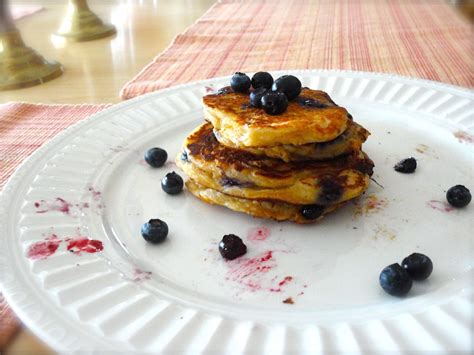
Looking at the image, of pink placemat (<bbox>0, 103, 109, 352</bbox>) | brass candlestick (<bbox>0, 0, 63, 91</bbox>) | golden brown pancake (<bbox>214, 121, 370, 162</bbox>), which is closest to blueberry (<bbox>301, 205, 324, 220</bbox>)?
golden brown pancake (<bbox>214, 121, 370, 162</bbox>)

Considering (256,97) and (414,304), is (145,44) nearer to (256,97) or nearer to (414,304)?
(256,97)

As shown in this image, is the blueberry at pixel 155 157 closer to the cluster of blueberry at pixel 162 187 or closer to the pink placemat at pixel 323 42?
the cluster of blueberry at pixel 162 187

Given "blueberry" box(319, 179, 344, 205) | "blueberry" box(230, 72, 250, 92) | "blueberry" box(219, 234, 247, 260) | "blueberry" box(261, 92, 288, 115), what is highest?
"blueberry" box(261, 92, 288, 115)

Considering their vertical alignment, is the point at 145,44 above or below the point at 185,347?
below

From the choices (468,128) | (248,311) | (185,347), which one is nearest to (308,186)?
(248,311)

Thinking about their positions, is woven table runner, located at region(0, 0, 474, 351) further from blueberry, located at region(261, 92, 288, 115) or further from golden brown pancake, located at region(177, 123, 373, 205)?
blueberry, located at region(261, 92, 288, 115)

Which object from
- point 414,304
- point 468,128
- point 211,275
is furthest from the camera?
point 468,128

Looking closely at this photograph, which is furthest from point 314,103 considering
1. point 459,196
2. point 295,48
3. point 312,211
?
point 295,48

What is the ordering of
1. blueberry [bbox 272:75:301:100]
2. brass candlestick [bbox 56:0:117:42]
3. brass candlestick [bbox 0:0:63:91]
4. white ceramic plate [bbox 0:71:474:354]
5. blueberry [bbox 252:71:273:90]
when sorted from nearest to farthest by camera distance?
white ceramic plate [bbox 0:71:474:354] < blueberry [bbox 272:75:301:100] < blueberry [bbox 252:71:273:90] < brass candlestick [bbox 0:0:63:91] < brass candlestick [bbox 56:0:117:42]
